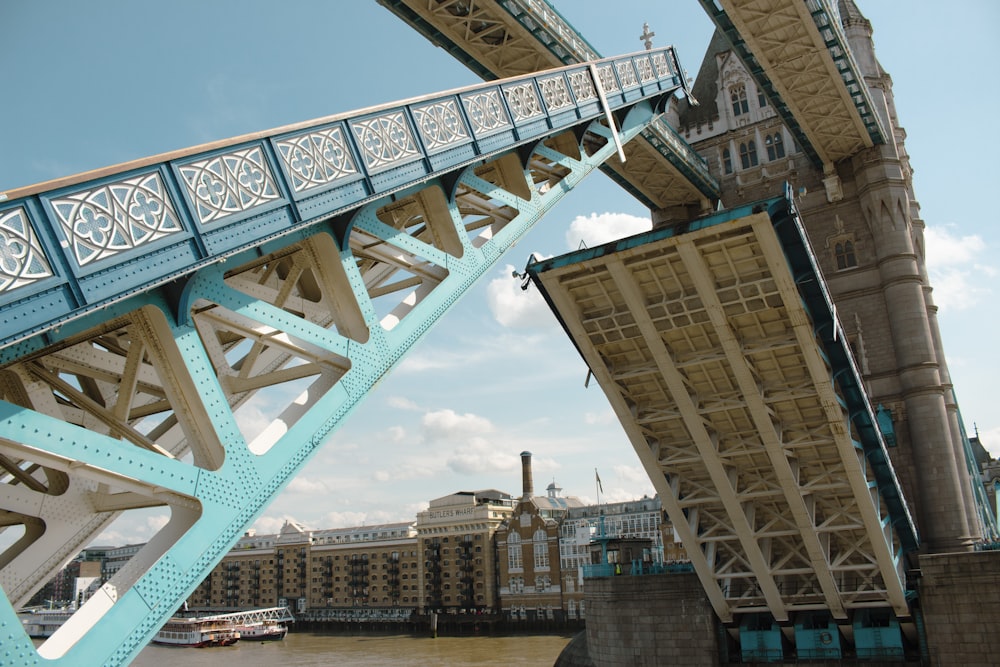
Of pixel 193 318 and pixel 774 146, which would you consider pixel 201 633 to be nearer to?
pixel 774 146

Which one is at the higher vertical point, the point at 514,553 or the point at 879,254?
the point at 879,254

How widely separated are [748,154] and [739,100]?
8.44ft

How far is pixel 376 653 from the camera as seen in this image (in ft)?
178

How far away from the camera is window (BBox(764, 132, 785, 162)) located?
28763 mm

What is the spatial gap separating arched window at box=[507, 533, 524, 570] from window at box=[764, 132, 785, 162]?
52.5 meters

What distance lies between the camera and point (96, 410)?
5.96 m

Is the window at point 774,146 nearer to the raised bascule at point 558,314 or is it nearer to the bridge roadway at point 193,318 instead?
the raised bascule at point 558,314

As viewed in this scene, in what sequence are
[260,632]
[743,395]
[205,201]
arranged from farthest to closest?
[260,632] → [743,395] → [205,201]

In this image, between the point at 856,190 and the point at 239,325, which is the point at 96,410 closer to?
the point at 239,325

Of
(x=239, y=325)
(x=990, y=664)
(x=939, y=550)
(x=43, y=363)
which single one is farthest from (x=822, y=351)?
(x=43, y=363)

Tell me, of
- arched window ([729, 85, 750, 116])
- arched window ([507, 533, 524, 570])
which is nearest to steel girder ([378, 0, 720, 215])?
arched window ([729, 85, 750, 116])

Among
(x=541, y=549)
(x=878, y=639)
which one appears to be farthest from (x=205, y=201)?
(x=541, y=549)

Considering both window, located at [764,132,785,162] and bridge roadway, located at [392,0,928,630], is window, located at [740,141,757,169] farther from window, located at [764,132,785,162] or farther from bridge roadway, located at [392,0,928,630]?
bridge roadway, located at [392,0,928,630]

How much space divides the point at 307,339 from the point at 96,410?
165cm
